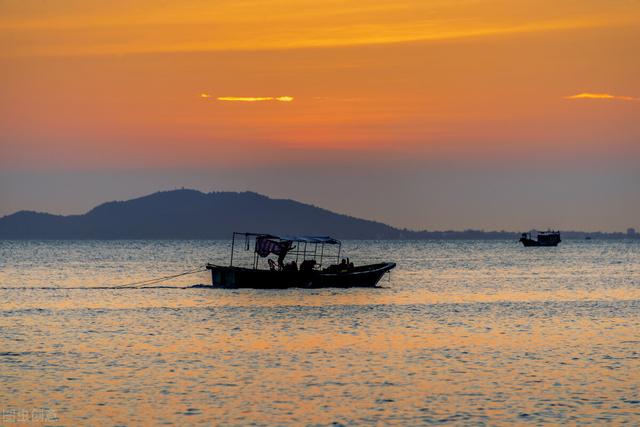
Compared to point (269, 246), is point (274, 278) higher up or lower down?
lower down

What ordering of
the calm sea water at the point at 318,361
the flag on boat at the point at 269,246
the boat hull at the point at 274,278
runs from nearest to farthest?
1. the calm sea water at the point at 318,361
2. the flag on boat at the point at 269,246
3. the boat hull at the point at 274,278

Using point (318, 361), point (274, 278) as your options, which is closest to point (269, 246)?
point (274, 278)

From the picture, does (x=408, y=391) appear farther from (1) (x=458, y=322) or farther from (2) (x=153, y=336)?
(1) (x=458, y=322)

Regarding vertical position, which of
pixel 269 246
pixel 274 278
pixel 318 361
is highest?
pixel 269 246

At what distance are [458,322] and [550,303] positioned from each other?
61.4 feet

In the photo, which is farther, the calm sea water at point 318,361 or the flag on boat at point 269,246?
the flag on boat at point 269,246

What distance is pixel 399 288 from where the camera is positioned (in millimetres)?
97375

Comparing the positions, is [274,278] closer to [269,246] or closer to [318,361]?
[269,246]

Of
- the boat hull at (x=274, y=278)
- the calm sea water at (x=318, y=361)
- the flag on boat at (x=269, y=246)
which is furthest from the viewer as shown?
the boat hull at (x=274, y=278)

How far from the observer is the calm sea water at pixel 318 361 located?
1227 inches

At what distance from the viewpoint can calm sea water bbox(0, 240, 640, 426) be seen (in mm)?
31156

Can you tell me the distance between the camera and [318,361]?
42.2 m

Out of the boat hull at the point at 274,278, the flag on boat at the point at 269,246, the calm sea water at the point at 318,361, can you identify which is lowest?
the calm sea water at the point at 318,361

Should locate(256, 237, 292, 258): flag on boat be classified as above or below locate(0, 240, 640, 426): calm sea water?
above
